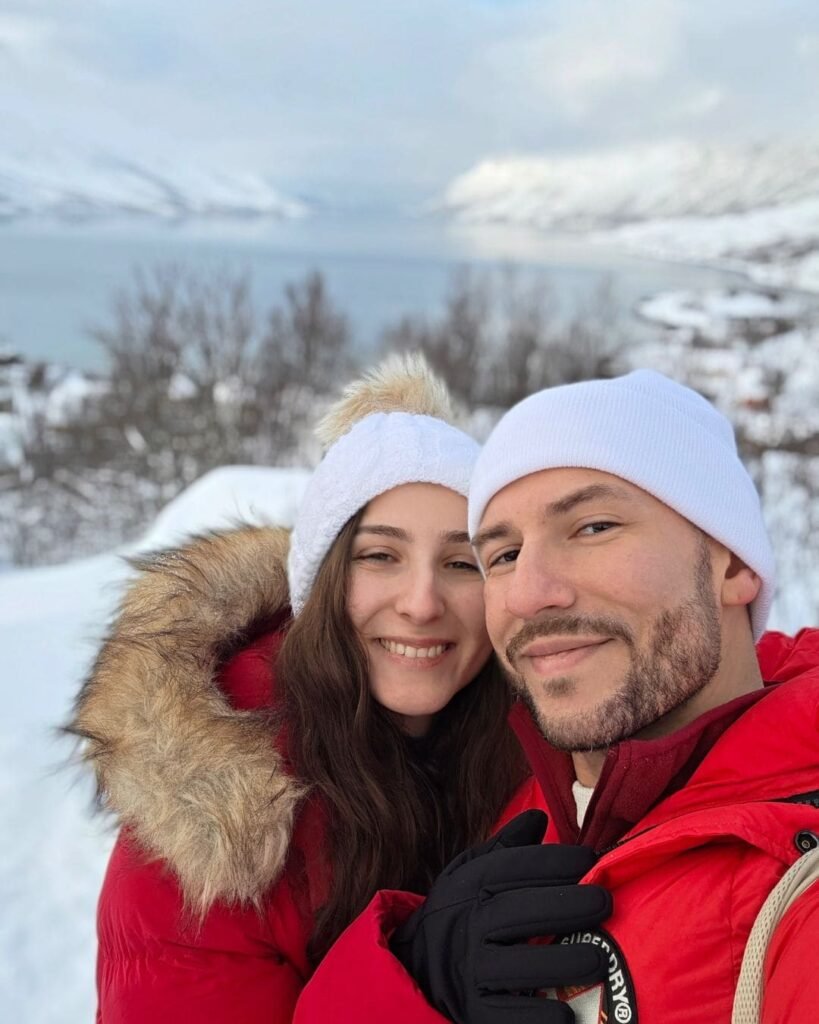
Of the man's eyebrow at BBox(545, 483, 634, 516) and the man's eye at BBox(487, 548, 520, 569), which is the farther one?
the man's eye at BBox(487, 548, 520, 569)

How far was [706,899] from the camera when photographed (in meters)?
1.11

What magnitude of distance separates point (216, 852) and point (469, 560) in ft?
3.03

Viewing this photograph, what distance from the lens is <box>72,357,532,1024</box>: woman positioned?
66.9 inches

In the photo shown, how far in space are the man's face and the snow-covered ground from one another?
1.23 metres

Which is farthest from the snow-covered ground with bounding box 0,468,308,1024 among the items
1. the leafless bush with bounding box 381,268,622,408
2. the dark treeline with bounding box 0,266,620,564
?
the leafless bush with bounding box 381,268,622,408

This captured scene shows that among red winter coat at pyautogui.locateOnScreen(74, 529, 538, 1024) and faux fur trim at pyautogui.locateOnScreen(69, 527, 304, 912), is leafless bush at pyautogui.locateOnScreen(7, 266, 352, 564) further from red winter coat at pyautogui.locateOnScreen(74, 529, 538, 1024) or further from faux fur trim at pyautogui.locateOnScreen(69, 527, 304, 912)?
red winter coat at pyautogui.locateOnScreen(74, 529, 538, 1024)

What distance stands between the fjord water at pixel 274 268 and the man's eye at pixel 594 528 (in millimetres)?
30310

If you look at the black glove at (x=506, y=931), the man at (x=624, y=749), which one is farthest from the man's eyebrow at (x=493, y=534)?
the black glove at (x=506, y=931)

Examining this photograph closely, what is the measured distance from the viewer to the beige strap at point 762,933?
1.01 metres

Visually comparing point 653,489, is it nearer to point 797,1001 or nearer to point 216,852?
point 797,1001

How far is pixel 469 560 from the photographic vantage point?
2.08 metres

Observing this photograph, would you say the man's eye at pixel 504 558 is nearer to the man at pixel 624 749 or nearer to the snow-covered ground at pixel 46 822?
the man at pixel 624 749

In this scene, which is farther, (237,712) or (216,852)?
(237,712)

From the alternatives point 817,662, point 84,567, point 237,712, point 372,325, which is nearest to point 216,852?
point 237,712
